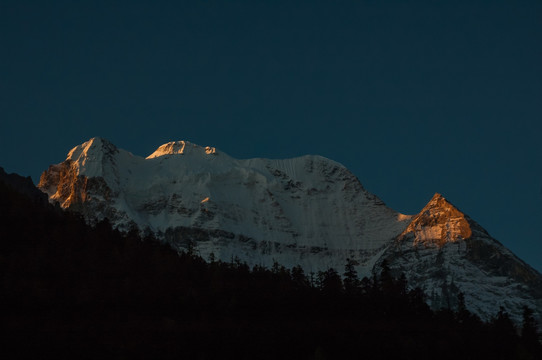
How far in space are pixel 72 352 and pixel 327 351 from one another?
3430 cm

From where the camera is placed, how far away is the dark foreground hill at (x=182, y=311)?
5094 inches

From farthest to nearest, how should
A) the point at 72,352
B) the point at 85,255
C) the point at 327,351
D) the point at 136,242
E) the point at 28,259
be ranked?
1. the point at 136,242
2. the point at 85,255
3. the point at 28,259
4. the point at 327,351
5. the point at 72,352

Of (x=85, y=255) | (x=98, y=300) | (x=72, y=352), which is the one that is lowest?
(x=72, y=352)

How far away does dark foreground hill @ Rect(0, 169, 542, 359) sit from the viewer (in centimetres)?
12938

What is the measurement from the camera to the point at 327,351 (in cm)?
13200

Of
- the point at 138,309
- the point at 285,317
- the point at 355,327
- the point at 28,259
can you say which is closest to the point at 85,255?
the point at 28,259

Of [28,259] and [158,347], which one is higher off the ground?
[28,259]

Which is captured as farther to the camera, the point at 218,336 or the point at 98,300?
the point at 98,300

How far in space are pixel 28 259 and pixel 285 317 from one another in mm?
42590

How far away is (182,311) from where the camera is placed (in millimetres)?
149125

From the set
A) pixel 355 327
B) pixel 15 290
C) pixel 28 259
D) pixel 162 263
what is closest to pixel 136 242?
pixel 162 263

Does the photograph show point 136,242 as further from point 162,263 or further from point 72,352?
point 72,352

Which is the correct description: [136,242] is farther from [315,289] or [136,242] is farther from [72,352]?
[72,352]

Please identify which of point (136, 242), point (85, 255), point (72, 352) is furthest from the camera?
point (136, 242)
